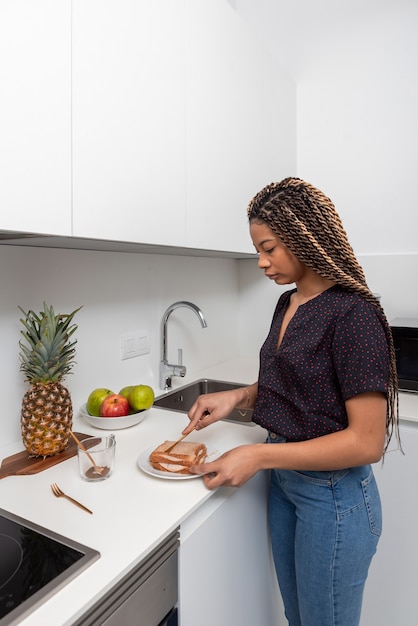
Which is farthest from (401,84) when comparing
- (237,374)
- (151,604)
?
(151,604)

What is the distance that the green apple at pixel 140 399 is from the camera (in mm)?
1342

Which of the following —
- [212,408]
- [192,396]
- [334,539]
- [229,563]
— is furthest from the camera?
[192,396]

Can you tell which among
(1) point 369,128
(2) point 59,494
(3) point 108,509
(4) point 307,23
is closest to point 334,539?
(3) point 108,509

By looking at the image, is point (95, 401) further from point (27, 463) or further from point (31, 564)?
point (31, 564)

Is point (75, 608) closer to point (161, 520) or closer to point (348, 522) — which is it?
point (161, 520)

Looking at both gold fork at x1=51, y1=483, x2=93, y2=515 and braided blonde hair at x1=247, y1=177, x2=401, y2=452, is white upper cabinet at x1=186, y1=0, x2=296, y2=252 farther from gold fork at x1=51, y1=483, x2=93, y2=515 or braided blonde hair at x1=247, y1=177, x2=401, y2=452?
gold fork at x1=51, y1=483, x2=93, y2=515

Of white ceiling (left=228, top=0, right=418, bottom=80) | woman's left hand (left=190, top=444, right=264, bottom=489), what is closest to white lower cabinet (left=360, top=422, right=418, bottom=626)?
woman's left hand (left=190, top=444, right=264, bottom=489)

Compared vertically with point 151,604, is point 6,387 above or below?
above

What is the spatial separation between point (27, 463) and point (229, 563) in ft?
1.83

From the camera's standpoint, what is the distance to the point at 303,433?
94 centimetres

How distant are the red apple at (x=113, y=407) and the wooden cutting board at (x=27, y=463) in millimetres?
168

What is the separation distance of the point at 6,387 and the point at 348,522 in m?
0.92

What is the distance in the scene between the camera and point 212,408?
1.15 meters

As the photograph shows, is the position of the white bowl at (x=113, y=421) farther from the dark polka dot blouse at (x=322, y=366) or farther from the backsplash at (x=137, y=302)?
the dark polka dot blouse at (x=322, y=366)
